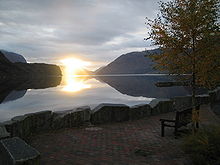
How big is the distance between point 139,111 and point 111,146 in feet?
16.2

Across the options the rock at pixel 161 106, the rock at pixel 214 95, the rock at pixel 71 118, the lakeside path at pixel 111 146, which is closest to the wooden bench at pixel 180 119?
the lakeside path at pixel 111 146

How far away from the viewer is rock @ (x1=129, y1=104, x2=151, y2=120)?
1127 cm

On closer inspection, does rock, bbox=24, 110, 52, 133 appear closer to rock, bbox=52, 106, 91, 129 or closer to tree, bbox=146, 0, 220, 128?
rock, bbox=52, 106, 91, 129

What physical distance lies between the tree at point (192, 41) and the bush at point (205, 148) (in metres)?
1.83

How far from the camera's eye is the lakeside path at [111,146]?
572cm

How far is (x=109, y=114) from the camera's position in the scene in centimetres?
1073

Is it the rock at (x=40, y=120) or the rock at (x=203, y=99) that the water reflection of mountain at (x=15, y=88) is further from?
the rock at (x=203, y=99)

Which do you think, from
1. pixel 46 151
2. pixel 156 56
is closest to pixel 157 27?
pixel 156 56

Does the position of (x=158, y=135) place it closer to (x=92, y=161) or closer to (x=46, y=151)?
(x=92, y=161)

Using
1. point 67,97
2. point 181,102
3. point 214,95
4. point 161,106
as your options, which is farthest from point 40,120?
point 67,97

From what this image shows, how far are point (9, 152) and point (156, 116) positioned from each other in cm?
917

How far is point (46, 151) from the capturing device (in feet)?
21.5

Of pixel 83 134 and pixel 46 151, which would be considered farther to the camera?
pixel 83 134

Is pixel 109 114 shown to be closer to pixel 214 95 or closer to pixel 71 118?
pixel 71 118
